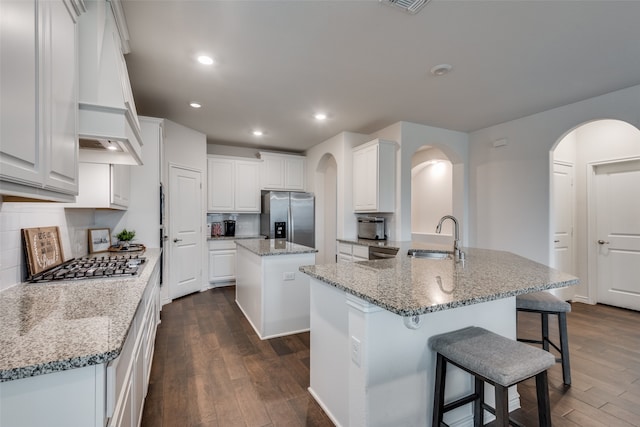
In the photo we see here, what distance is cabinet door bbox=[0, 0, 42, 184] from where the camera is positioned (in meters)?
0.84

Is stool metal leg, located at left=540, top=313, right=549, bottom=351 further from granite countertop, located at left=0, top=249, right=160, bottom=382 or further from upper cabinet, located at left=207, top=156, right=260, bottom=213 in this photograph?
upper cabinet, located at left=207, top=156, right=260, bottom=213

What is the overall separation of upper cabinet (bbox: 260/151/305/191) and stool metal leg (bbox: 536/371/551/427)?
16.0ft

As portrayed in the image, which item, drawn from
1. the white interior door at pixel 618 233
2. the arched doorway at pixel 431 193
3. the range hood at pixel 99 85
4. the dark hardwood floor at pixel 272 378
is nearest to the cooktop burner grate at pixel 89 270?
the range hood at pixel 99 85

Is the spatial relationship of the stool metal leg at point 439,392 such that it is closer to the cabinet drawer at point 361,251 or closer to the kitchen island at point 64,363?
the kitchen island at point 64,363

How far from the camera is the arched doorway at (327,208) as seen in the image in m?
5.63

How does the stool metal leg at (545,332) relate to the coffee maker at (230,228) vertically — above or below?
below

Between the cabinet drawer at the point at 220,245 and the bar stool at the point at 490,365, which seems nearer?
the bar stool at the point at 490,365

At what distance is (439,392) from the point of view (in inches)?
58.3

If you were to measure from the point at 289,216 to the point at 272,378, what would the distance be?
3308mm

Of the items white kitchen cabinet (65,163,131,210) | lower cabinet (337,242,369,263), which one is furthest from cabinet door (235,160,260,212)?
white kitchen cabinet (65,163,131,210)

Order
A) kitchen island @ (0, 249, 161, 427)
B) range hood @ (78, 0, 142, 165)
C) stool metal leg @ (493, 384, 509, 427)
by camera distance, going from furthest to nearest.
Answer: range hood @ (78, 0, 142, 165)
stool metal leg @ (493, 384, 509, 427)
kitchen island @ (0, 249, 161, 427)

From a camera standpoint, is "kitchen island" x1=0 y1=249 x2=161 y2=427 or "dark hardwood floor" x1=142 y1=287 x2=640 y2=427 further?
"dark hardwood floor" x1=142 y1=287 x2=640 y2=427

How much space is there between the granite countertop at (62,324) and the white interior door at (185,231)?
2717 mm

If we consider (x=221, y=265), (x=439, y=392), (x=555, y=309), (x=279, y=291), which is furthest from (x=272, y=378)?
(x=221, y=265)
